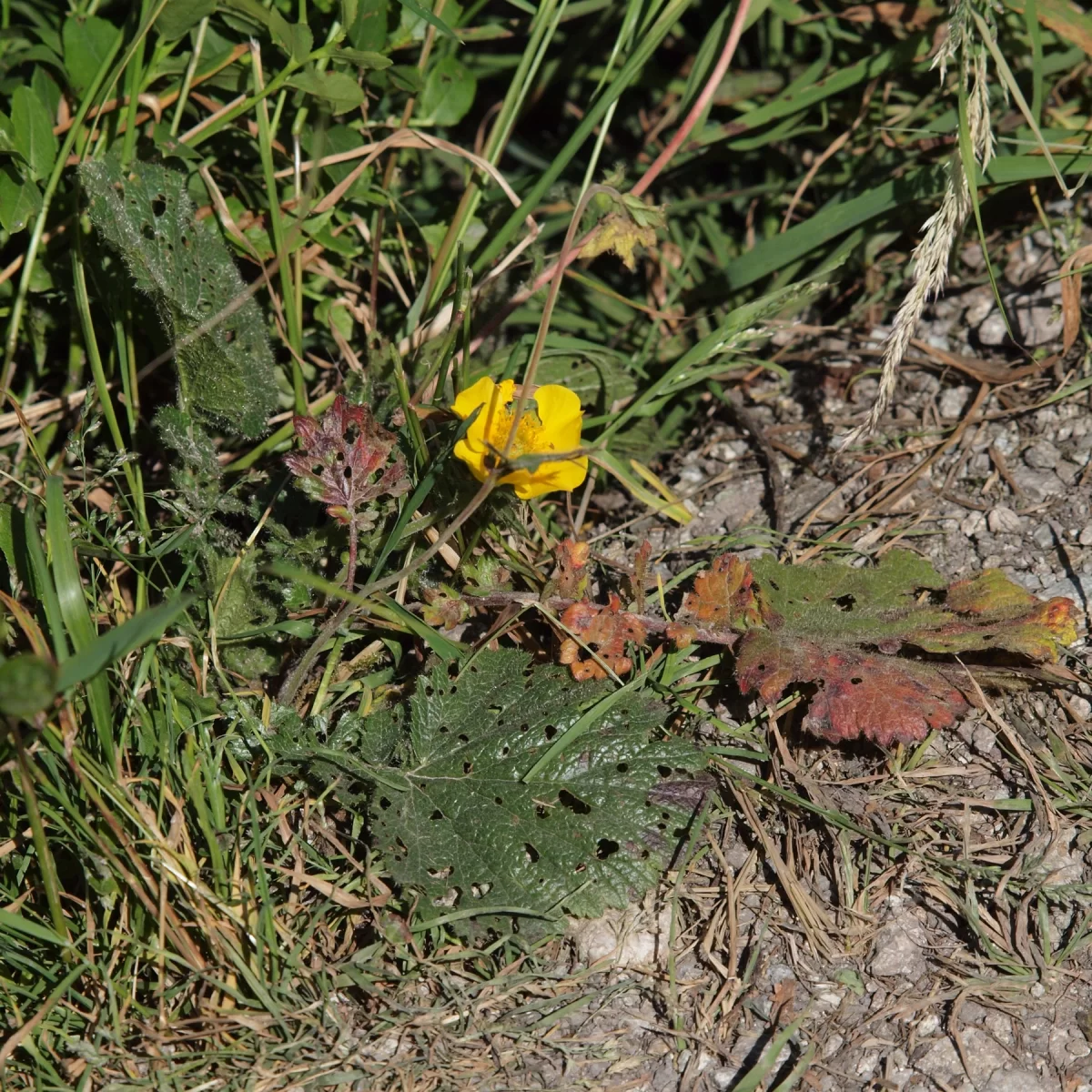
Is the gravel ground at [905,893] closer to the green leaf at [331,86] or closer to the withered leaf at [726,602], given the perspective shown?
the withered leaf at [726,602]

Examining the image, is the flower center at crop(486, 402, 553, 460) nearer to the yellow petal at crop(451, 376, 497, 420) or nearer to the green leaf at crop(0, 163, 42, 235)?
the yellow petal at crop(451, 376, 497, 420)

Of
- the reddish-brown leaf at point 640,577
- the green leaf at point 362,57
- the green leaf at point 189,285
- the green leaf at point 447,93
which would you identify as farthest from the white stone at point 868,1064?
the green leaf at point 447,93

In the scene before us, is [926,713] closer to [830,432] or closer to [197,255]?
[830,432]

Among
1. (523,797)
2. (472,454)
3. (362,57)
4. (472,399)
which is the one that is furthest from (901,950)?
(362,57)

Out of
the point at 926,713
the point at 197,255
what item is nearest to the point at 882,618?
the point at 926,713

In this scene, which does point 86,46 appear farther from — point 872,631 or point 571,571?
point 872,631

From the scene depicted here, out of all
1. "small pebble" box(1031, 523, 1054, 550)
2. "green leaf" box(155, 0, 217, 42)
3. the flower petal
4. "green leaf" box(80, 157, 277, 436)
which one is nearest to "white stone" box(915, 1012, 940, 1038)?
"small pebble" box(1031, 523, 1054, 550)
